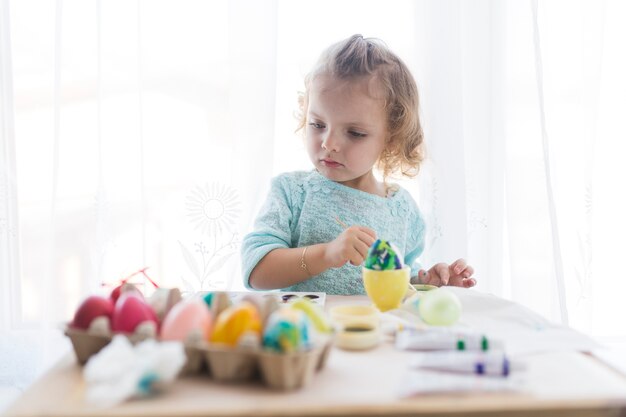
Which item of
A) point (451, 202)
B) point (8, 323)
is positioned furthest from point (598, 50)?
Result: point (8, 323)

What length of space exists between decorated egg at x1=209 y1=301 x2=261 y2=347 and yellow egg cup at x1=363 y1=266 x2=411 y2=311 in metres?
0.25

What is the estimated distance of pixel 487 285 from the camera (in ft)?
4.35

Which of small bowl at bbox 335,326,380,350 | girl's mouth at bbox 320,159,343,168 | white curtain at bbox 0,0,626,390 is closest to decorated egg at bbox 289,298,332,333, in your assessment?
small bowl at bbox 335,326,380,350

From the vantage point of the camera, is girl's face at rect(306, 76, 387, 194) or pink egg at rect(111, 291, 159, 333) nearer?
pink egg at rect(111, 291, 159, 333)

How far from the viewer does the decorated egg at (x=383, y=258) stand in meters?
0.79

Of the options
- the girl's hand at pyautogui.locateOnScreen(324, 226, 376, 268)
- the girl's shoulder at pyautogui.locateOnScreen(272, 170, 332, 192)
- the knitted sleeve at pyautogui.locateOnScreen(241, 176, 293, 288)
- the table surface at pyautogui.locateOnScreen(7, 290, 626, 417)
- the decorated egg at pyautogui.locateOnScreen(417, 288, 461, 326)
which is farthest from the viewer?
the girl's shoulder at pyautogui.locateOnScreen(272, 170, 332, 192)

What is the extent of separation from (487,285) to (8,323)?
106 cm

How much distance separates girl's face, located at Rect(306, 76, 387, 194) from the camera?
1.06 metres

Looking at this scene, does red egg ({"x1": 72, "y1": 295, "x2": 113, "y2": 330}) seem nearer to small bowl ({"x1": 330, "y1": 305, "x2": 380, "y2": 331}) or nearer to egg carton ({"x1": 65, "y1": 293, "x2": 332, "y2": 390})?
egg carton ({"x1": 65, "y1": 293, "x2": 332, "y2": 390})

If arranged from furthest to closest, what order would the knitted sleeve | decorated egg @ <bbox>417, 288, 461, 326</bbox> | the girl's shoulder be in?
1. the girl's shoulder
2. the knitted sleeve
3. decorated egg @ <bbox>417, 288, 461, 326</bbox>

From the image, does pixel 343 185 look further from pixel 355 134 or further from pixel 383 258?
pixel 383 258

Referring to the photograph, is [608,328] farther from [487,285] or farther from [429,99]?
[429,99]

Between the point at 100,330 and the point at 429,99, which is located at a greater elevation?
the point at 429,99

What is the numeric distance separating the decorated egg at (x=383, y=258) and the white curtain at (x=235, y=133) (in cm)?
48
